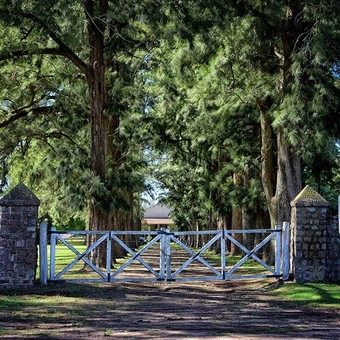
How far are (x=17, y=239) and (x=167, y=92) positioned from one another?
9.65m

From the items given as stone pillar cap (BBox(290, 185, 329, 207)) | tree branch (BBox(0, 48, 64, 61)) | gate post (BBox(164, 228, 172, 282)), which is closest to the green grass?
stone pillar cap (BBox(290, 185, 329, 207))

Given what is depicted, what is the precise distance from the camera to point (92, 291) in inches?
556

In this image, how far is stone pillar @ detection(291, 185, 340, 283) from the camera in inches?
597

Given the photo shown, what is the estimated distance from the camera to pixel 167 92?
2234 centimetres

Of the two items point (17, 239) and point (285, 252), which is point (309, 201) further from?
point (17, 239)

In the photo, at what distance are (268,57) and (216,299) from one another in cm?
867

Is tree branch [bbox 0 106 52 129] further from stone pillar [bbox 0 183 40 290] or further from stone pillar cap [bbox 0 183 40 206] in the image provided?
stone pillar [bbox 0 183 40 290]

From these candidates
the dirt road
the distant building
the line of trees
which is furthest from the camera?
the distant building

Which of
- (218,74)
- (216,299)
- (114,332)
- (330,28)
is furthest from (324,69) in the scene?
(114,332)

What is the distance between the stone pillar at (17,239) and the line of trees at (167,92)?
400cm

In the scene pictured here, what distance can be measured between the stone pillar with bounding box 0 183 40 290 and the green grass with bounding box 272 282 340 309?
17.5 ft

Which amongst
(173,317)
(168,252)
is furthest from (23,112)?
(173,317)

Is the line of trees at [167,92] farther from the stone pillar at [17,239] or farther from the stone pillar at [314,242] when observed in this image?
the stone pillar at [17,239]

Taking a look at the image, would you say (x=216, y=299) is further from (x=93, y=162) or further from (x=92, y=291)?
(x=93, y=162)
